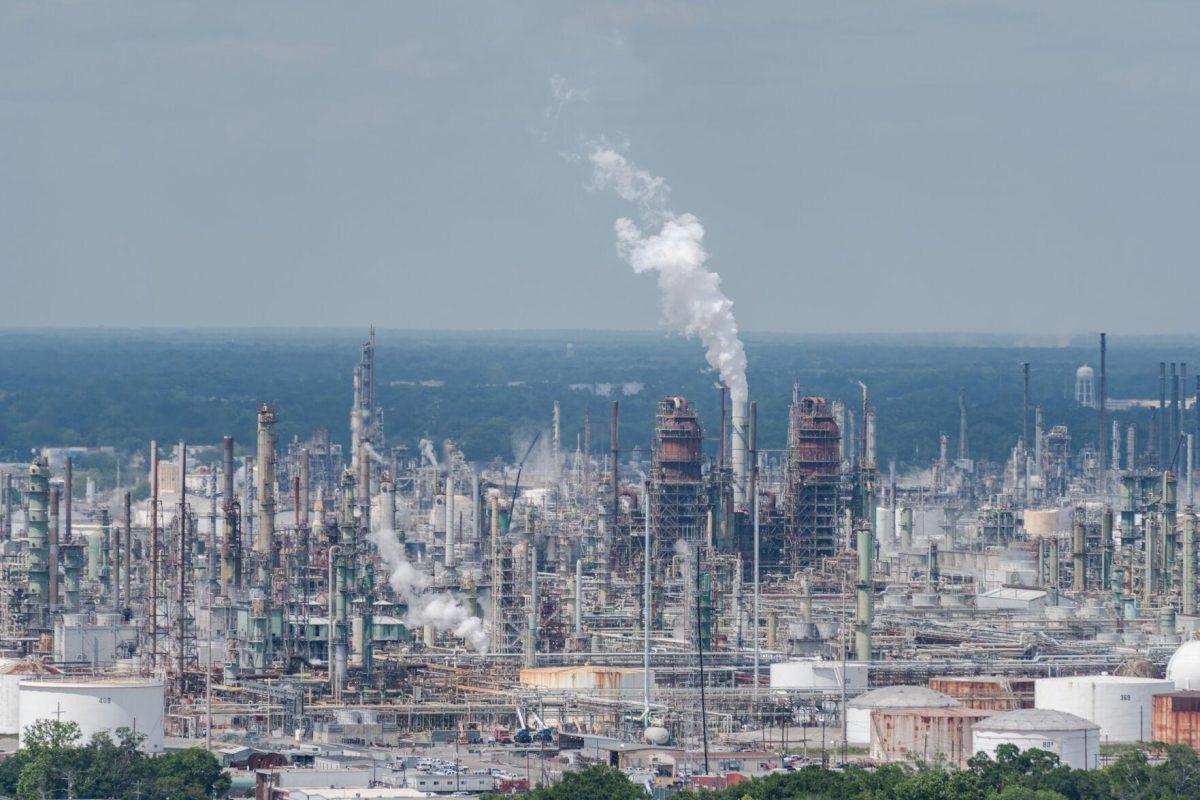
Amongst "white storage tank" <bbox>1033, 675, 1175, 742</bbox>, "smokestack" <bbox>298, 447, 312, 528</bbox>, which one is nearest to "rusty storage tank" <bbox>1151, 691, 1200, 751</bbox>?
"white storage tank" <bbox>1033, 675, 1175, 742</bbox>

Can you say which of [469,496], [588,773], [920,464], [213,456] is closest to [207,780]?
[588,773]

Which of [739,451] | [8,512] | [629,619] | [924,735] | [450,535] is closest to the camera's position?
[924,735]

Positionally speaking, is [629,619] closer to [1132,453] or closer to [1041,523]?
[1041,523]

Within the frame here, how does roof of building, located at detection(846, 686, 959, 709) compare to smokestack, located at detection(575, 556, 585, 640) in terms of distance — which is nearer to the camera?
roof of building, located at detection(846, 686, 959, 709)

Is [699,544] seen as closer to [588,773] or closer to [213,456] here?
[588,773]

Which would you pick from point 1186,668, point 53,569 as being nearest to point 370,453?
point 53,569

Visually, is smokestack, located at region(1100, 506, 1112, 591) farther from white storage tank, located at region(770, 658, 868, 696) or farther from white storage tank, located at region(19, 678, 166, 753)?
white storage tank, located at region(19, 678, 166, 753)

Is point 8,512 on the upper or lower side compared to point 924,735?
upper
